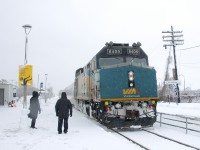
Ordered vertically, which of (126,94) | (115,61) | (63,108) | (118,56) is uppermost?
(118,56)

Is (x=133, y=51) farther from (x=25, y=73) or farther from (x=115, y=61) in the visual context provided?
(x=25, y=73)

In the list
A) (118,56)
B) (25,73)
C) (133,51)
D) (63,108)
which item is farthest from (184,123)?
(25,73)

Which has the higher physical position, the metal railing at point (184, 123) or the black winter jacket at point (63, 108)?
the black winter jacket at point (63, 108)

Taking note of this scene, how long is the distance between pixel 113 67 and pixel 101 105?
1.84 meters

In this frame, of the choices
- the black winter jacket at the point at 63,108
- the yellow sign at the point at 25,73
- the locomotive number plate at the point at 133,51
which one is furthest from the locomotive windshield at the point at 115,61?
the yellow sign at the point at 25,73

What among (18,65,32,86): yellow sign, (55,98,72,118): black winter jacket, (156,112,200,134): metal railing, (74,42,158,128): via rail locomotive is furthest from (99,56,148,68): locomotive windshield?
(18,65,32,86): yellow sign

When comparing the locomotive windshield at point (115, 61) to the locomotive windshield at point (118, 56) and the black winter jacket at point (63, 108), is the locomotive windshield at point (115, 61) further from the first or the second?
the black winter jacket at point (63, 108)

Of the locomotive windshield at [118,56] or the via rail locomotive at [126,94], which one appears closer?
the via rail locomotive at [126,94]

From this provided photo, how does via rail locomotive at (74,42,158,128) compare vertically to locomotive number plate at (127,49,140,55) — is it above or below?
below

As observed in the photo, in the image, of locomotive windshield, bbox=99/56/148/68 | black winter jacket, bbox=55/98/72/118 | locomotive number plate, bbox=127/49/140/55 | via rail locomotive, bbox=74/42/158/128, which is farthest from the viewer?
locomotive number plate, bbox=127/49/140/55

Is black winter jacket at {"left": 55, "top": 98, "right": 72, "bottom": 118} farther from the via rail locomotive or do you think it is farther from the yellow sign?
the yellow sign

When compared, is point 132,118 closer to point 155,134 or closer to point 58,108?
point 155,134

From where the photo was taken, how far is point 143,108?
1561cm

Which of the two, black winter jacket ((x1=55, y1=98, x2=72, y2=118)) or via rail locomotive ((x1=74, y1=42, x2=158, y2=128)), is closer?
black winter jacket ((x1=55, y1=98, x2=72, y2=118))
